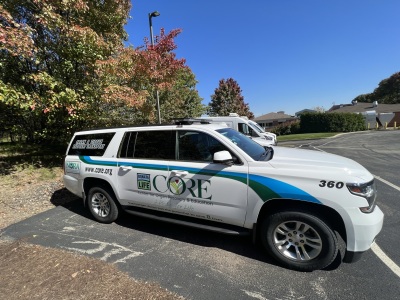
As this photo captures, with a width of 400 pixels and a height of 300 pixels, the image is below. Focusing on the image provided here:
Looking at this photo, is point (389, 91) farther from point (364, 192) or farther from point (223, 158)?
point (223, 158)

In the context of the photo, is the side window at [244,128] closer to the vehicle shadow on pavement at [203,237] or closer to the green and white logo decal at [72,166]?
the vehicle shadow on pavement at [203,237]

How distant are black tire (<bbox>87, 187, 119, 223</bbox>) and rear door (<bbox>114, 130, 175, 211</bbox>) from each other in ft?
1.09

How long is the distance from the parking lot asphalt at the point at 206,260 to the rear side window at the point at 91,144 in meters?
1.35

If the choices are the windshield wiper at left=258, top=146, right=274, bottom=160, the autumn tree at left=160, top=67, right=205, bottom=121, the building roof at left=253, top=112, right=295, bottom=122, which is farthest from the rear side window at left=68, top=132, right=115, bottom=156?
the building roof at left=253, top=112, right=295, bottom=122

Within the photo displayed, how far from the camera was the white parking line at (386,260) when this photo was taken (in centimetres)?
314

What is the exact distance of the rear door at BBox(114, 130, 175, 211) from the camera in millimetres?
4078

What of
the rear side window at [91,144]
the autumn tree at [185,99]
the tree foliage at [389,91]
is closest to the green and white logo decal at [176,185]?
the rear side window at [91,144]

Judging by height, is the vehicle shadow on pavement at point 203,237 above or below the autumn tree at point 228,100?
below

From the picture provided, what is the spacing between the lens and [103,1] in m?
8.93

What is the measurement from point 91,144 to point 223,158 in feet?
9.68

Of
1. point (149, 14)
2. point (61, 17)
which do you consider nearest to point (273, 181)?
point (61, 17)

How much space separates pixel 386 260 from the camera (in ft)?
11.0

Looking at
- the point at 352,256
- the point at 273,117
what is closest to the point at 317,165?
the point at 352,256

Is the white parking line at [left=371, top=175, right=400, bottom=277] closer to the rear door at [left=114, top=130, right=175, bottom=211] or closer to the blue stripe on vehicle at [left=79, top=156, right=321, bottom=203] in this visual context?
the blue stripe on vehicle at [left=79, top=156, right=321, bottom=203]
